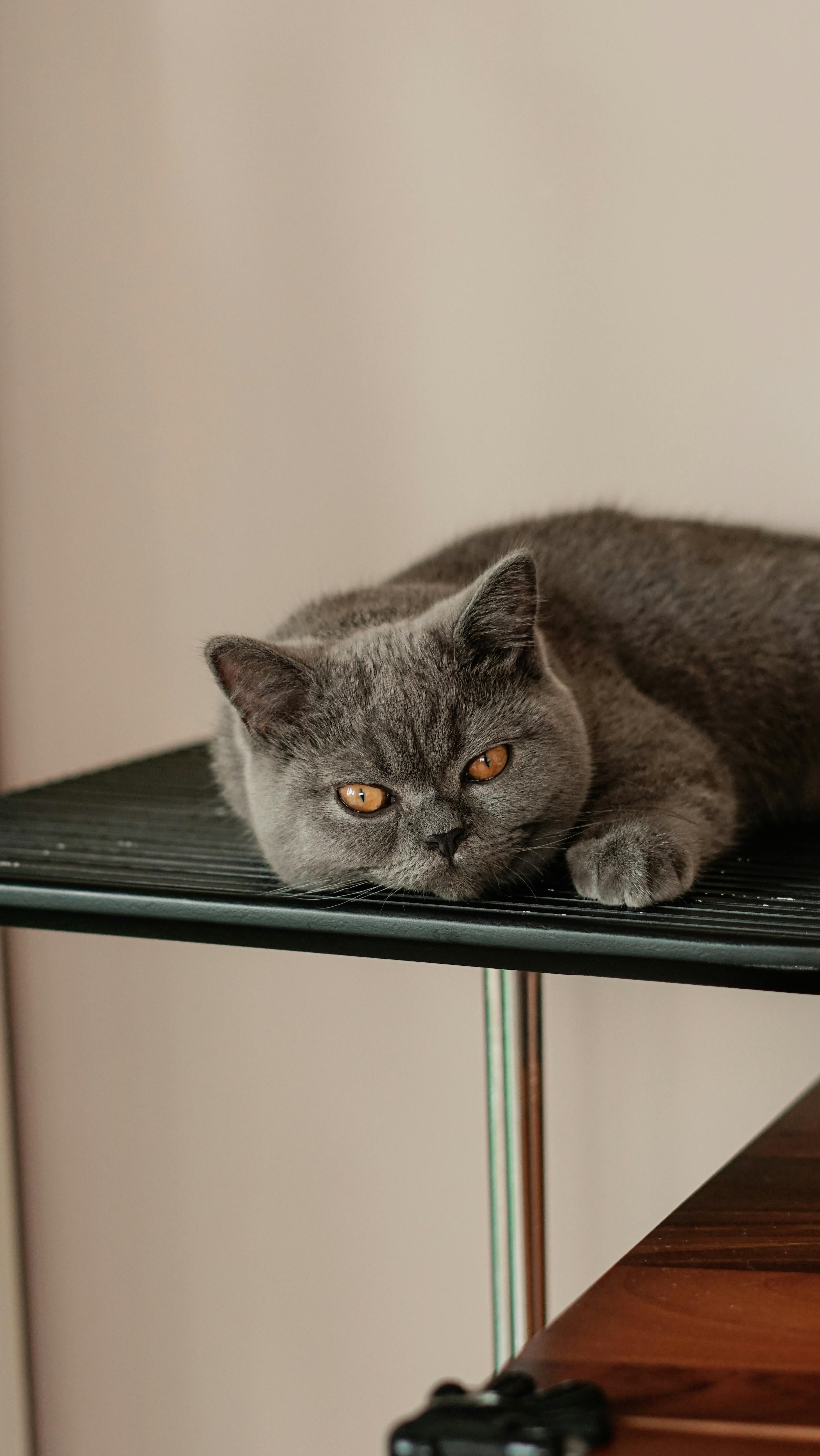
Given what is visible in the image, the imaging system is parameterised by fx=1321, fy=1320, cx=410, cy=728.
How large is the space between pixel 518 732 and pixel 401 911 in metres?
0.18

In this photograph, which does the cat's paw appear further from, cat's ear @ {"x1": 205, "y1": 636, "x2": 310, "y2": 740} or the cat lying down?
cat's ear @ {"x1": 205, "y1": 636, "x2": 310, "y2": 740}

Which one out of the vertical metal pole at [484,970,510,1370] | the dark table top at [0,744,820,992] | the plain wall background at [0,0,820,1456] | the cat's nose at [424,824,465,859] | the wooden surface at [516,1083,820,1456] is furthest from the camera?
the plain wall background at [0,0,820,1456]

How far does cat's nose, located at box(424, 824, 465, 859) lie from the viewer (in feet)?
2.97

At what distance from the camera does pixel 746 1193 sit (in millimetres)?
914

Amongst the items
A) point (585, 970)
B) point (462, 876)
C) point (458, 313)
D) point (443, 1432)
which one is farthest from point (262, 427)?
point (443, 1432)

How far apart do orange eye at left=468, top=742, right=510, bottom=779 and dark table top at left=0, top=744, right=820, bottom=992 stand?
9cm

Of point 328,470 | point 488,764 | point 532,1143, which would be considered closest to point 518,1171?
point 532,1143

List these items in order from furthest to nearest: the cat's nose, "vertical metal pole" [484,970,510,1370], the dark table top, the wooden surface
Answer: "vertical metal pole" [484,970,510,1370] → the cat's nose → the dark table top → the wooden surface

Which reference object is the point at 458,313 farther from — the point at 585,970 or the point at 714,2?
the point at 585,970

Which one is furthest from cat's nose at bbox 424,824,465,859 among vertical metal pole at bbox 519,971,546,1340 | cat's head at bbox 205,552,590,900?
vertical metal pole at bbox 519,971,546,1340

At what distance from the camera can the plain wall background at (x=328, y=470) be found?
1340 mm

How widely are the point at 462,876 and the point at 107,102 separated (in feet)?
3.72

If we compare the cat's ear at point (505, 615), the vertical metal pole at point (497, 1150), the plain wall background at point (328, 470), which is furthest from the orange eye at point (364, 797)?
the plain wall background at point (328, 470)

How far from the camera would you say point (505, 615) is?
3.19 ft
